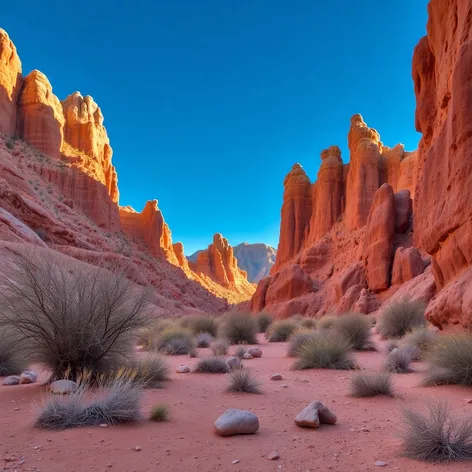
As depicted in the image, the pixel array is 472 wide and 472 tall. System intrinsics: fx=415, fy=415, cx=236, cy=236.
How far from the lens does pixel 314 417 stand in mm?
4742

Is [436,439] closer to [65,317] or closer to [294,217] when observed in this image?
[65,317]

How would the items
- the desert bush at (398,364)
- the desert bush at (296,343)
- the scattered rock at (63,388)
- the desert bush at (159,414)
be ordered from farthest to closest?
1. the desert bush at (296,343)
2. the desert bush at (398,364)
3. the scattered rock at (63,388)
4. the desert bush at (159,414)

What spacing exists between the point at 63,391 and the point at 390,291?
24.9 meters

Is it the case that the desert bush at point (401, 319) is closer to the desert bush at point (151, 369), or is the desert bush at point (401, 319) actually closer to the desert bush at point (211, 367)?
the desert bush at point (211, 367)

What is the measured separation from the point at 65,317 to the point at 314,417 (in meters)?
4.00

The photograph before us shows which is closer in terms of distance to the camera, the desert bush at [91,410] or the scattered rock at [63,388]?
the desert bush at [91,410]

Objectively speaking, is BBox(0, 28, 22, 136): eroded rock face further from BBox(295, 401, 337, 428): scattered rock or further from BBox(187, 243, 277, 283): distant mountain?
BBox(187, 243, 277, 283): distant mountain

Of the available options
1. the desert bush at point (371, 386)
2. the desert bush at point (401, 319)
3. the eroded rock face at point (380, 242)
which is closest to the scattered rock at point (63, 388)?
the desert bush at point (371, 386)

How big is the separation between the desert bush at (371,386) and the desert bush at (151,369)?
326 cm

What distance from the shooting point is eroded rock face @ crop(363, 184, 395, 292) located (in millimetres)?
28594

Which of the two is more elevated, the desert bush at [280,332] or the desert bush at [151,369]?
the desert bush at [280,332]

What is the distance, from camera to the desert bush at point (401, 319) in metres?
15.5

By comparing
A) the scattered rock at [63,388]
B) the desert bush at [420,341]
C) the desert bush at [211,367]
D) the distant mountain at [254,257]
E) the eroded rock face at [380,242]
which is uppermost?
the distant mountain at [254,257]

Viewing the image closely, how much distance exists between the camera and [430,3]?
15734mm
